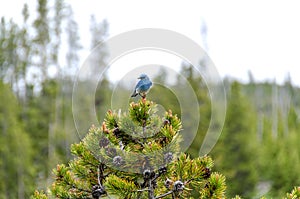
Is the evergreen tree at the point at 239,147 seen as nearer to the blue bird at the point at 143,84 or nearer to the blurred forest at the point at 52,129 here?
the blurred forest at the point at 52,129

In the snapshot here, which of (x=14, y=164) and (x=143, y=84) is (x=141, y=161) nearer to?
(x=143, y=84)

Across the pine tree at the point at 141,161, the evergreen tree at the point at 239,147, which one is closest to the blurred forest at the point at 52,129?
the evergreen tree at the point at 239,147

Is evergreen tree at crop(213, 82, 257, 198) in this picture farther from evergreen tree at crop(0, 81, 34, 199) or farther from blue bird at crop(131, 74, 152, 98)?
blue bird at crop(131, 74, 152, 98)

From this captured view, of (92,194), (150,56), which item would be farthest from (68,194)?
(150,56)

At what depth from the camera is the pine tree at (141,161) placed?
2002 mm

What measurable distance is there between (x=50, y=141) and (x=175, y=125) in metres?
19.0

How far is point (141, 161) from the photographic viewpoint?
2.06 meters

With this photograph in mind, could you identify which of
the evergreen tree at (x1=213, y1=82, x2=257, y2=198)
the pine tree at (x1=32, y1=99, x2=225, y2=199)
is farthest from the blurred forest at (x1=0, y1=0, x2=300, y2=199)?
the pine tree at (x1=32, y1=99, x2=225, y2=199)

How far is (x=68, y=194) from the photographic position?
→ 2178 mm

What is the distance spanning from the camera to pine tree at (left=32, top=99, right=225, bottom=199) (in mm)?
2002

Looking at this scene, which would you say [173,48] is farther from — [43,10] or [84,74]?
[43,10]

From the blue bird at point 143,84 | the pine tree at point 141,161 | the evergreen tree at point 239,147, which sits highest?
the evergreen tree at point 239,147

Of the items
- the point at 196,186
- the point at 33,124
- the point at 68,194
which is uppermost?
the point at 33,124

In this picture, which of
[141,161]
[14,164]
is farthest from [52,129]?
[141,161]
